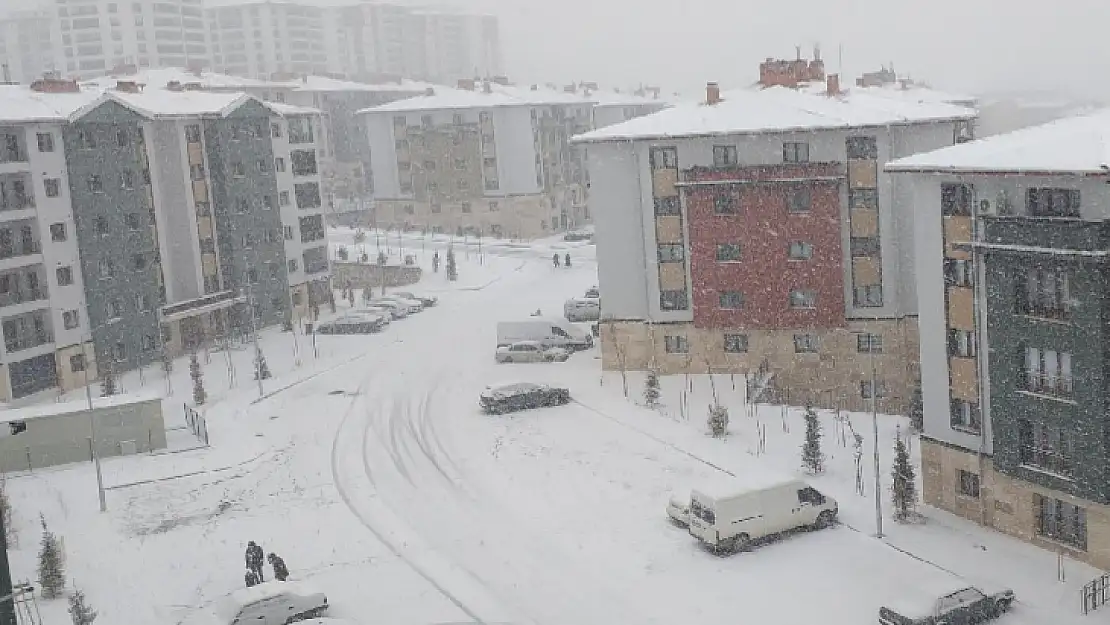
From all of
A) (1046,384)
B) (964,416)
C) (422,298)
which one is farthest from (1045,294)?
(422,298)

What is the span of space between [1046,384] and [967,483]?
4.23m

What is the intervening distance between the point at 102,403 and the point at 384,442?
10.2m

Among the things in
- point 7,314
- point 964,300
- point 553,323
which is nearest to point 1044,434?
point 964,300

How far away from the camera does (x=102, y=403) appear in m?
40.0

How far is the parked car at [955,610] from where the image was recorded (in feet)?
77.6

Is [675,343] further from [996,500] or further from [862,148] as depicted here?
[996,500]

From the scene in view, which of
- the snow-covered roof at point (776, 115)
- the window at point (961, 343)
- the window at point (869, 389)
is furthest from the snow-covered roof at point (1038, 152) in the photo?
the window at point (869, 389)

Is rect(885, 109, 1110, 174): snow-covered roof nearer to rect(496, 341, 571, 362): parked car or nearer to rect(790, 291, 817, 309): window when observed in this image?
rect(790, 291, 817, 309): window

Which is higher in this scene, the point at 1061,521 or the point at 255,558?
the point at 255,558

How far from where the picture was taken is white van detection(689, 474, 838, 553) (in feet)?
94.6

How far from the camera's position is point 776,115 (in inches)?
1802

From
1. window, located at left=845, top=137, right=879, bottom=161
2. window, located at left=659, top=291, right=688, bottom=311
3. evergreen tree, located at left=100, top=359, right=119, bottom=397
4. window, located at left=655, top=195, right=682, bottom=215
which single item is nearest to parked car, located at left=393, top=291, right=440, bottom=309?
evergreen tree, located at left=100, top=359, right=119, bottom=397

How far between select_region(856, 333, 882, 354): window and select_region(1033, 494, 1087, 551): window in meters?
Result: 17.1

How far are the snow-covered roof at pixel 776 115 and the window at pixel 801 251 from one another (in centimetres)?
460
